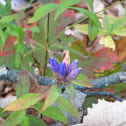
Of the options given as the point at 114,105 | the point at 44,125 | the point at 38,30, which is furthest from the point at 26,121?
the point at 38,30

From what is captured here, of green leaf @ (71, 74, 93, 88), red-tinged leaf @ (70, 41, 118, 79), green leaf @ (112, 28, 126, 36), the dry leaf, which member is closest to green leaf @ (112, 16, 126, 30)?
green leaf @ (112, 28, 126, 36)

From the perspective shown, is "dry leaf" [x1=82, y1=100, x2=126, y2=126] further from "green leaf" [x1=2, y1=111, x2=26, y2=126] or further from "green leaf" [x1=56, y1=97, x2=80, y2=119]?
"green leaf" [x1=2, y1=111, x2=26, y2=126]

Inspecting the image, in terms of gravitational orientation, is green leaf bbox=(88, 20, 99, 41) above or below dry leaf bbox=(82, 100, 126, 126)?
above

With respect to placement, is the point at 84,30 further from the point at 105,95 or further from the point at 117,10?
the point at 117,10

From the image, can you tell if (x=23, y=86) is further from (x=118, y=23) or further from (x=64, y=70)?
(x=118, y=23)

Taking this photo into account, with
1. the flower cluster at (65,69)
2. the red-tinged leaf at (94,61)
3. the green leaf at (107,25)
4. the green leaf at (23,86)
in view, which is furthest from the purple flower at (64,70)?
the green leaf at (107,25)

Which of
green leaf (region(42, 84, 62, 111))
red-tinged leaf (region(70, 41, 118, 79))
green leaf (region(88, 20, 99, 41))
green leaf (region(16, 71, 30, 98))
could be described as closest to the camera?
green leaf (region(42, 84, 62, 111))

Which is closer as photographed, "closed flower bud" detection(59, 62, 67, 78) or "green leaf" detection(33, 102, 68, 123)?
"closed flower bud" detection(59, 62, 67, 78)
